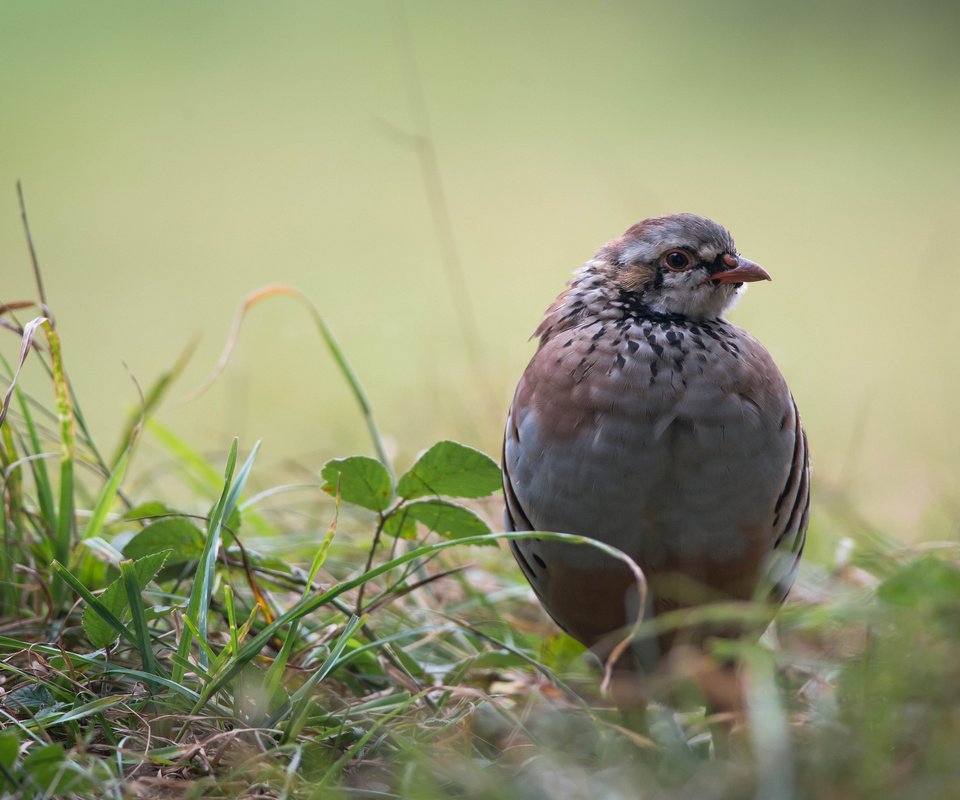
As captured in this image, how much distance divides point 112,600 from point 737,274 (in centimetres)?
162

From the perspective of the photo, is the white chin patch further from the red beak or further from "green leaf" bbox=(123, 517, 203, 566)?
"green leaf" bbox=(123, 517, 203, 566)

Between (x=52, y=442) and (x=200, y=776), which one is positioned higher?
(x=52, y=442)

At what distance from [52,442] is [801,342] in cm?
490

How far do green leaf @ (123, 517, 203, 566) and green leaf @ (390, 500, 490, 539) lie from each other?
47 cm

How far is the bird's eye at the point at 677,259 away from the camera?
2.82 m

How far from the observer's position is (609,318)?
9.02 feet

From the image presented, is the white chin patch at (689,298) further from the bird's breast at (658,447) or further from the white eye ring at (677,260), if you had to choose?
the bird's breast at (658,447)

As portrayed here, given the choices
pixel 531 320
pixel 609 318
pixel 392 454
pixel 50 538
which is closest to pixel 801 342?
pixel 531 320

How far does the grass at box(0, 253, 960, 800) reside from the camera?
1769 mm

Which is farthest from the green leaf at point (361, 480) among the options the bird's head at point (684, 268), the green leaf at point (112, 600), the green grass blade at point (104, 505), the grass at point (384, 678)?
the bird's head at point (684, 268)

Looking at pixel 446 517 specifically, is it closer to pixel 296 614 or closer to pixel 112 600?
pixel 296 614

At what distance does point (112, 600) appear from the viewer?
2314 mm

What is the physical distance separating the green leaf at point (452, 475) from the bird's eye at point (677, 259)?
682 mm

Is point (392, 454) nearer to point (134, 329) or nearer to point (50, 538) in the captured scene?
point (50, 538)
